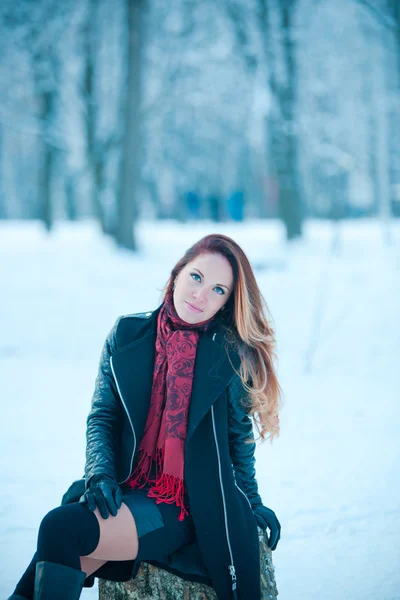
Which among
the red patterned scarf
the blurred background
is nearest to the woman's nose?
the red patterned scarf

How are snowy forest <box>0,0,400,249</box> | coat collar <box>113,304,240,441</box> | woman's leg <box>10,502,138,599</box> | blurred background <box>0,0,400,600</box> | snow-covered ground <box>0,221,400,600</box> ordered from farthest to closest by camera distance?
snowy forest <box>0,0,400,249</box>, blurred background <box>0,0,400,600</box>, snow-covered ground <box>0,221,400,600</box>, coat collar <box>113,304,240,441</box>, woman's leg <box>10,502,138,599</box>

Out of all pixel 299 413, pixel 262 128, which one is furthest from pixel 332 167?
pixel 299 413

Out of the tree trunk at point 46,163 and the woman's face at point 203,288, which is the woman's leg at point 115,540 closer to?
the woman's face at point 203,288

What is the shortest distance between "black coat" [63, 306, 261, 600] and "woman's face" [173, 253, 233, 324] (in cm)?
10

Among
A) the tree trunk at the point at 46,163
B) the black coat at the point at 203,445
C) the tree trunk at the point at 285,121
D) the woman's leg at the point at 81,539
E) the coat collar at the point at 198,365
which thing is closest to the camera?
the woman's leg at the point at 81,539

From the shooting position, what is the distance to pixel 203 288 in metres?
2.56

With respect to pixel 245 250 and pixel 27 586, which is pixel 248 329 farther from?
pixel 245 250

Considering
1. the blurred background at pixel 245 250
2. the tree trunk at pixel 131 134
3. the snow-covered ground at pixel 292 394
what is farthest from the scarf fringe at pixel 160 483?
the tree trunk at pixel 131 134

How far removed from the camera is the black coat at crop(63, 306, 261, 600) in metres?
2.27

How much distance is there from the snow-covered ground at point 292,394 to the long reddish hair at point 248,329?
119 cm

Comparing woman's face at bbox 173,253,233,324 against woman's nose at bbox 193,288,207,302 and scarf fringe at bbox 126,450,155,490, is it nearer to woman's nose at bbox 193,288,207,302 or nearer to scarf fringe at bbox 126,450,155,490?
woman's nose at bbox 193,288,207,302

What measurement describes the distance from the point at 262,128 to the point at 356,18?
346cm

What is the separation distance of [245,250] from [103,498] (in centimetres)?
1110

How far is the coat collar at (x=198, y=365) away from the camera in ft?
7.82
